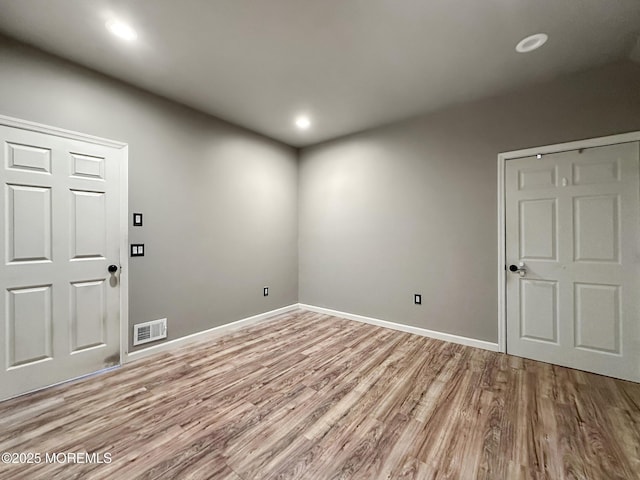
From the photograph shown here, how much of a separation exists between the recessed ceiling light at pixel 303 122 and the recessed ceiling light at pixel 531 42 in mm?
2267

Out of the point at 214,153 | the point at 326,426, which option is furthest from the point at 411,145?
the point at 326,426

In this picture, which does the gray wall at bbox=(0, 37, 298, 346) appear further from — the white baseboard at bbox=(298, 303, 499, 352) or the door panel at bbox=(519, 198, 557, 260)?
the door panel at bbox=(519, 198, 557, 260)

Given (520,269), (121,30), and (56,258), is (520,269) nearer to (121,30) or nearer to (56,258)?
(121,30)

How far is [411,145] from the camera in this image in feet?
11.5

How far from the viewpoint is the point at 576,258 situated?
257 centimetres

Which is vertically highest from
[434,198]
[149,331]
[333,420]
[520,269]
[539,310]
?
[434,198]

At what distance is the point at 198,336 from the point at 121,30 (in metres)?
3.05

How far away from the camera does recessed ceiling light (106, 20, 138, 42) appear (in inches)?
76.6

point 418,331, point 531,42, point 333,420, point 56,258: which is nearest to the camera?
point 333,420

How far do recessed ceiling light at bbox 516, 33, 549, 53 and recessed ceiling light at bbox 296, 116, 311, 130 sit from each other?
2.27 meters

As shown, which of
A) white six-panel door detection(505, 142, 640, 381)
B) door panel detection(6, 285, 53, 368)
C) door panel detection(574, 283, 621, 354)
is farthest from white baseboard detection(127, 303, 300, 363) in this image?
door panel detection(574, 283, 621, 354)

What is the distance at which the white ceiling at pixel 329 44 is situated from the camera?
1.82 metres

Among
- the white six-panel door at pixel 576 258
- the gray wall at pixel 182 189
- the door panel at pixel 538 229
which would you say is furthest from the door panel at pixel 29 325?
the door panel at pixel 538 229

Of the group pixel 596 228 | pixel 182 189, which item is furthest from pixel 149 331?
pixel 596 228
